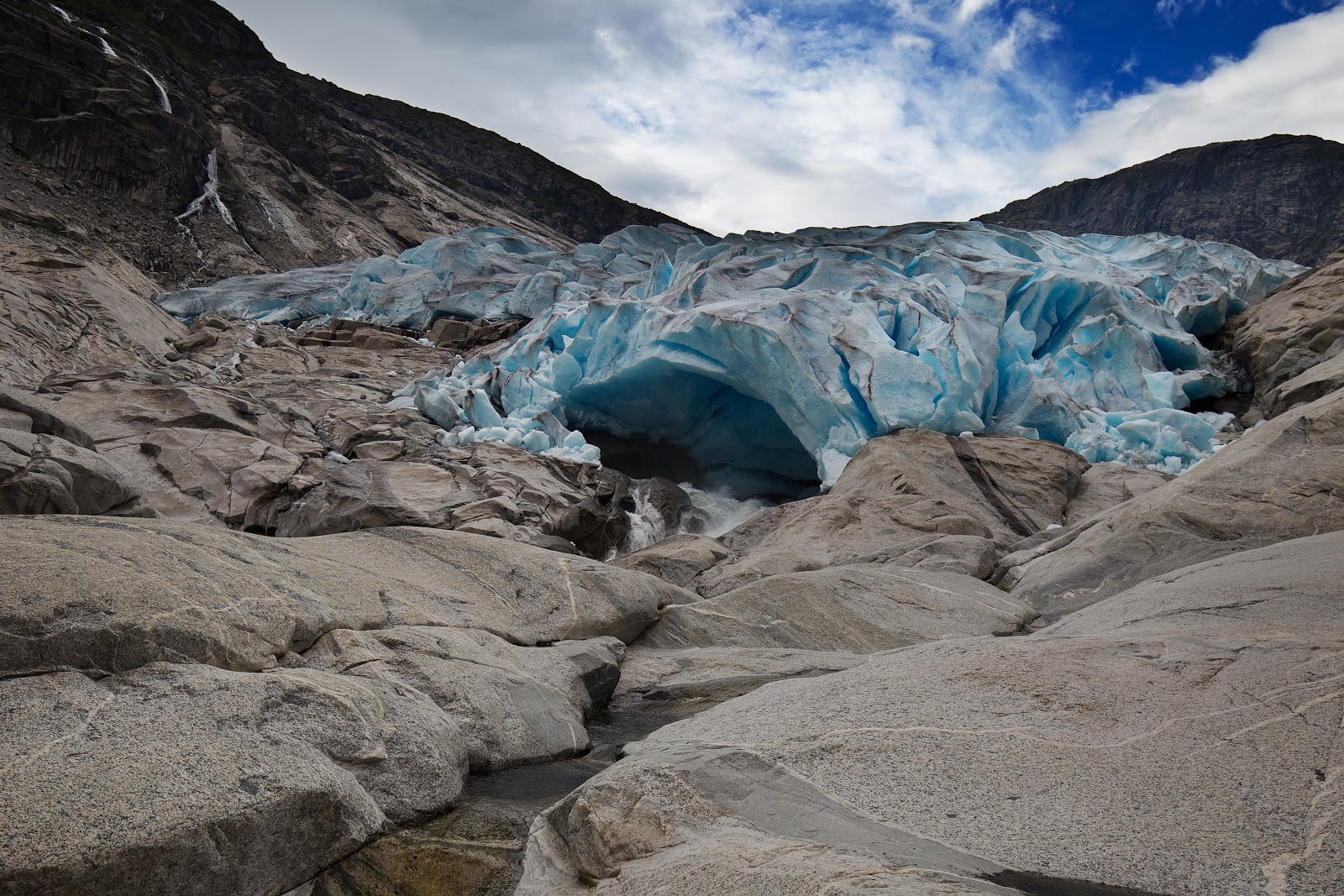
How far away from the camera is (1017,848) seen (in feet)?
7.73

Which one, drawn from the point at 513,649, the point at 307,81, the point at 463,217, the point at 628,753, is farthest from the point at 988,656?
the point at 307,81

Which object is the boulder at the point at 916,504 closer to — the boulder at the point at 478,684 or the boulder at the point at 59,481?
the boulder at the point at 478,684

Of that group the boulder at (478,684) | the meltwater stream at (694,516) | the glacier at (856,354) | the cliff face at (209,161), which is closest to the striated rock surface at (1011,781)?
the boulder at (478,684)

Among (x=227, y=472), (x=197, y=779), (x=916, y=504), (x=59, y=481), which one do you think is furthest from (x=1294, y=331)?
(x=59, y=481)

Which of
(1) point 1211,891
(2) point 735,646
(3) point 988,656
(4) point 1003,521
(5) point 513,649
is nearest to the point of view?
(1) point 1211,891

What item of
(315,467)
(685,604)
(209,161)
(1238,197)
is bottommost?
(315,467)

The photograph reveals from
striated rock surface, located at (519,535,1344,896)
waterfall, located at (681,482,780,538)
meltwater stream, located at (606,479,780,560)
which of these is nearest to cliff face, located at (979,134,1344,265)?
waterfall, located at (681,482,780,538)

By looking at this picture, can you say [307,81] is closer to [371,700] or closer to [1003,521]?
[1003,521]

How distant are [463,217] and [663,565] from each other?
1305 inches

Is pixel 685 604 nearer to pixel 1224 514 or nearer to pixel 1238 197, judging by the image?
pixel 1224 514

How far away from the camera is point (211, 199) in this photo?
91.7ft

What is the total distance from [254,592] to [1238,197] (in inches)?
1681

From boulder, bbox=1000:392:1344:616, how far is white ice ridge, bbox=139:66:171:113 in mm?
32005

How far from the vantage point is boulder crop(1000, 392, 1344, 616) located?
630 centimetres
